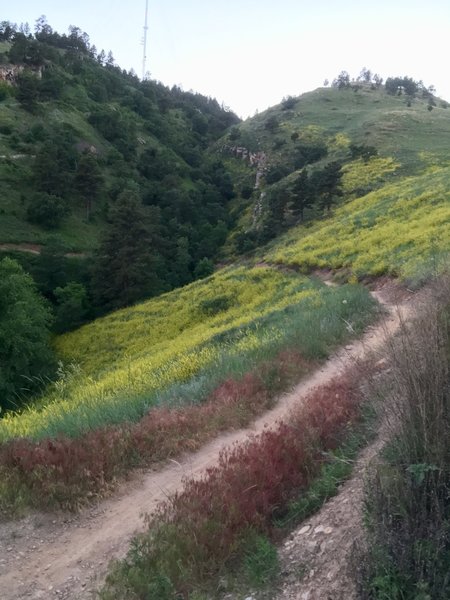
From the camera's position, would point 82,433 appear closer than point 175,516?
No

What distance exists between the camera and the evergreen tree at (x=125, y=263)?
42.2m

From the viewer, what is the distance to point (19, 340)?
90.3ft

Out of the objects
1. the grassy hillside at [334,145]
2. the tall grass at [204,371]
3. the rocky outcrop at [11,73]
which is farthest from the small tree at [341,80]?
the tall grass at [204,371]

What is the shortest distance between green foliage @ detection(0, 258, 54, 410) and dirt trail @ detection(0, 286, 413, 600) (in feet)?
65.5

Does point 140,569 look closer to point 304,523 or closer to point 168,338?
point 304,523

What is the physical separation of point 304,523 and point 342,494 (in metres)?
0.46

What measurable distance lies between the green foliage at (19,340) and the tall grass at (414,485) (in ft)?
75.3

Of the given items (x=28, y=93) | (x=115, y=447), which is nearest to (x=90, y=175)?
(x=28, y=93)

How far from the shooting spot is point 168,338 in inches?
995

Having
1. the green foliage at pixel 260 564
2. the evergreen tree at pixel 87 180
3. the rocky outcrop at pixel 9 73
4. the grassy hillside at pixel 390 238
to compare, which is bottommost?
the green foliage at pixel 260 564

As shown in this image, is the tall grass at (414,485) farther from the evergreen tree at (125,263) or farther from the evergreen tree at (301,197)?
the evergreen tree at (301,197)

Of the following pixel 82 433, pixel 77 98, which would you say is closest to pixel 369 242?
pixel 82 433

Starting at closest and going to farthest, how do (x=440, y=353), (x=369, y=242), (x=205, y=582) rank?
(x=440, y=353), (x=205, y=582), (x=369, y=242)

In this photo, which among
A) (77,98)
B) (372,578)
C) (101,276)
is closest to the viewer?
(372,578)
